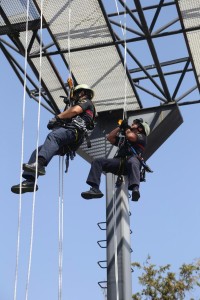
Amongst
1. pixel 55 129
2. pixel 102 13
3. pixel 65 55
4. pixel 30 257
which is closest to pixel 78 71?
pixel 65 55

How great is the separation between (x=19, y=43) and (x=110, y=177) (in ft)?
9.02

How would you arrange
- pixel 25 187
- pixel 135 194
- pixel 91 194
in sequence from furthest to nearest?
pixel 135 194 < pixel 91 194 < pixel 25 187

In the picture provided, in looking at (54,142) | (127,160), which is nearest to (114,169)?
(127,160)

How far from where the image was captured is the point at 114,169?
10195mm

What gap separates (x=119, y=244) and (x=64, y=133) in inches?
123

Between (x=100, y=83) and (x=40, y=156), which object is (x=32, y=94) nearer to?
(x=100, y=83)

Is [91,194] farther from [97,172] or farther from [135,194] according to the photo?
[135,194]

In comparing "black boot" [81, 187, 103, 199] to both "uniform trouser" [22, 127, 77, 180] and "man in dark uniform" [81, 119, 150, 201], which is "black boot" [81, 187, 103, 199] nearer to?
"man in dark uniform" [81, 119, 150, 201]

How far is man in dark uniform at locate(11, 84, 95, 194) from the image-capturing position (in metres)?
8.81

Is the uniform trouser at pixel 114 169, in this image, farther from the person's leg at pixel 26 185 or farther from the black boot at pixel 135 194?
the person's leg at pixel 26 185

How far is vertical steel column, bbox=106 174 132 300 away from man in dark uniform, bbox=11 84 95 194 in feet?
7.14

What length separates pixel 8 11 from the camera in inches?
463

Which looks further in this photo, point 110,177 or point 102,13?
point 110,177

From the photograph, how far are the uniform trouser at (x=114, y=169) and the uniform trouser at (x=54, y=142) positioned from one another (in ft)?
2.08
